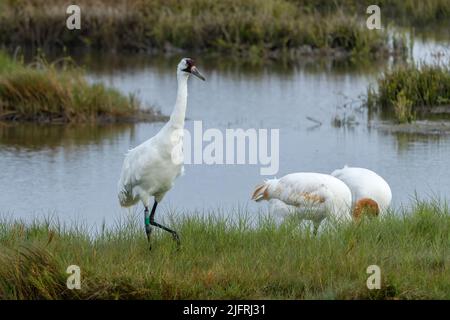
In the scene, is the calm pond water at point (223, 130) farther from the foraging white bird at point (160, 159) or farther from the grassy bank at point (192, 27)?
the grassy bank at point (192, 27)

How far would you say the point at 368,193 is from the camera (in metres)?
11.3

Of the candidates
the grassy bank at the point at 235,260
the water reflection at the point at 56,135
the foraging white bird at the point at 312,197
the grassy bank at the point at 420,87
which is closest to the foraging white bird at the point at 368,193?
the foraging white bird at the point at 312,197

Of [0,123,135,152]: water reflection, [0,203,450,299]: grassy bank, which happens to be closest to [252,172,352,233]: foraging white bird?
[0,203,450,299]: grassy bank

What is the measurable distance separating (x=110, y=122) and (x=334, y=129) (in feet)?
11.6

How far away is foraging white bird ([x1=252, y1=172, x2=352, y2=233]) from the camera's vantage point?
36.0ft

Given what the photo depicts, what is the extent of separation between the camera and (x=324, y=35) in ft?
95.3

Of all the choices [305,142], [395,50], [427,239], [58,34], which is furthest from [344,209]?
[58,34]

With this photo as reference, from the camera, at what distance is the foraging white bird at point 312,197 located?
11.0m

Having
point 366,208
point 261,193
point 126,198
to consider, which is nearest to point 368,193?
point 366,208

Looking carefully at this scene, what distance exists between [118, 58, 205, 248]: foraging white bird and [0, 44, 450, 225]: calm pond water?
6.17 ft

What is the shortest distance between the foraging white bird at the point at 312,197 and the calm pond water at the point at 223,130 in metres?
1.45
